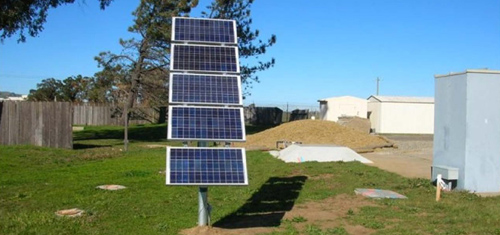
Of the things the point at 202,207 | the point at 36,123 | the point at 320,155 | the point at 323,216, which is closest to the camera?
the point at 202,207

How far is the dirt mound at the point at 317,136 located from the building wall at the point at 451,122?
12673 millimetres

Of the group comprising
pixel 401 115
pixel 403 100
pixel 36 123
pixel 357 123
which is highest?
pixel 403 100

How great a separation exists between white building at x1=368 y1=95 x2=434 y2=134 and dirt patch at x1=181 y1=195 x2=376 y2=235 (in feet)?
103

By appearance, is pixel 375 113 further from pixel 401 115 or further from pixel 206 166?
pixel 206 166

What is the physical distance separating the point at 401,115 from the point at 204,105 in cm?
3580

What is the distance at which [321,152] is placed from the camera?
1909 cm

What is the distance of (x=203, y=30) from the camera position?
9.70 meters

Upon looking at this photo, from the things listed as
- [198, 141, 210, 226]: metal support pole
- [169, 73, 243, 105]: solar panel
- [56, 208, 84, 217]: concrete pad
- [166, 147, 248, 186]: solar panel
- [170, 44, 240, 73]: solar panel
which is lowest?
[56, 208, 84, 217]: concrete pad

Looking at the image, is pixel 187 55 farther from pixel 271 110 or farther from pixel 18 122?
pixel 271 110

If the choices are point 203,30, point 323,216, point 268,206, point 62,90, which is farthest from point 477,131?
point 62,90

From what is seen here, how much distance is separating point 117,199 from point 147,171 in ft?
A: 15.3

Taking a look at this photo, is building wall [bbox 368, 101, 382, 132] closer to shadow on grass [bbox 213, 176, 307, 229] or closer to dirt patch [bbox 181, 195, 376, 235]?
shadow on grass [bbox 213, 176, 307, 229]

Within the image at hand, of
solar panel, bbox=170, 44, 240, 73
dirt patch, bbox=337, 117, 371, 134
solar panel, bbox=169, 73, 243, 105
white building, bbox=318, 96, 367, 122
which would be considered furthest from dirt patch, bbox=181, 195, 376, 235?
white building, bbox=318, 96, 367, 122

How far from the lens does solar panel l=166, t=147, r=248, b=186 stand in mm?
7641
